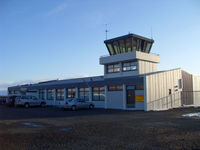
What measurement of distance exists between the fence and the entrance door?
2.39 meters

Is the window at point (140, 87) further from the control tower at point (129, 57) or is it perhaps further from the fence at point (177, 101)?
the control tower at point (129, 57)

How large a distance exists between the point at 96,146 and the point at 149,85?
1799 cm

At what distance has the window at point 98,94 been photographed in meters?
30.0

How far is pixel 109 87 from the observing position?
94.9ft

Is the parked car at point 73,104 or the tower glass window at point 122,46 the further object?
the tower glass window at point 122,46

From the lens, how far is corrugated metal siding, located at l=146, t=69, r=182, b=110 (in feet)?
Result: 81.6

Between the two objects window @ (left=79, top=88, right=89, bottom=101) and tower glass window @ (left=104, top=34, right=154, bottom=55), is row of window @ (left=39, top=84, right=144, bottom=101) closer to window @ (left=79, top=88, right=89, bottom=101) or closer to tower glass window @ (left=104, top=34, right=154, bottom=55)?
window @ (left=79, top=88, right=89, bottom=101)

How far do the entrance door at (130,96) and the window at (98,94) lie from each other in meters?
4.35

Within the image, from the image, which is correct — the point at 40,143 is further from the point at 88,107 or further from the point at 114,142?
the point at 88,107

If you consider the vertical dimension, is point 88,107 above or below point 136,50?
below

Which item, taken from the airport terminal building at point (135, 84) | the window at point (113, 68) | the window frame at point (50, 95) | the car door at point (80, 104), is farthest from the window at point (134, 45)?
the window frame at point (50, 95)

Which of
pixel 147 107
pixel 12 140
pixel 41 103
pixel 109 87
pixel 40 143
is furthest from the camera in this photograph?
pixel 41 103

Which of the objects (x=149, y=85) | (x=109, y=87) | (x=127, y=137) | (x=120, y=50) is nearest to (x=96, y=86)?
(x=109, y=87)

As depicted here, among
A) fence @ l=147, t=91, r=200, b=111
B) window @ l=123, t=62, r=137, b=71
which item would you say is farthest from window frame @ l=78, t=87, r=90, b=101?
fence @ l=147, t=91, r=200, b=111
